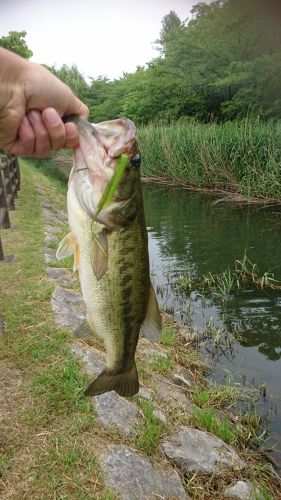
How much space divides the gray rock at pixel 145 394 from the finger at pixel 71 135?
2.97m

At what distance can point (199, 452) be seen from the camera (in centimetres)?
387

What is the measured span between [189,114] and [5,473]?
118 ft

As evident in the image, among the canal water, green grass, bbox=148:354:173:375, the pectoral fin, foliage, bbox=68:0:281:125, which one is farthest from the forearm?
foliage, bbox=68:0:281:125

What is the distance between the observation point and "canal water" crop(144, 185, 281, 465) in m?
6.01

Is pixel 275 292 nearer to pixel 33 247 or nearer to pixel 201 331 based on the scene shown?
pixel 201 331

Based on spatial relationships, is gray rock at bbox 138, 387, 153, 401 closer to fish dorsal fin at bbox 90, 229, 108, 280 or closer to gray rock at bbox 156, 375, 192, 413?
gray rock at bbox 156, 375, 192, 413

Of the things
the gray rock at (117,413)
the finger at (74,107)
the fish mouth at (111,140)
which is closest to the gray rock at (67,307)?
the gray rock at (117,413)

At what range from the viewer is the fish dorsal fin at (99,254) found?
6.20 ft

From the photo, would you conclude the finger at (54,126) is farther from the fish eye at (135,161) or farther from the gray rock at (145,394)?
the gray rock at (145,394)

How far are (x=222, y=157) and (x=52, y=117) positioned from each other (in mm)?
15869

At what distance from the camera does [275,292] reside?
27.0 ft

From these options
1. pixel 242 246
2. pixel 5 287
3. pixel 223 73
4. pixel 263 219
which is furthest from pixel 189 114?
pixel 5 287

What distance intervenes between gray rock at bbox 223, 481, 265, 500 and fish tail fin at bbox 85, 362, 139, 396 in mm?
1879

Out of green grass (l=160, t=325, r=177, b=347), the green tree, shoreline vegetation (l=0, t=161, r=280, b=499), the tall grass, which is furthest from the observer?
the green tree
